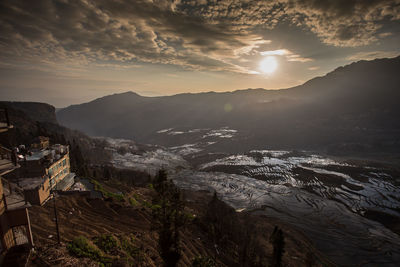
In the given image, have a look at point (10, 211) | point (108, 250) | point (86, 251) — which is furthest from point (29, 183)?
point (10, 211)

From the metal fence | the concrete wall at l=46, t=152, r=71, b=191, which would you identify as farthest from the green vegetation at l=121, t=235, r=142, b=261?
the concrete wall at l=46, t=152, r=71, b=191

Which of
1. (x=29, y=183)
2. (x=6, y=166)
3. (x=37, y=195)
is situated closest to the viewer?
(x=6, y=166)

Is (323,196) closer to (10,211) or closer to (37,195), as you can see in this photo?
(37,195)

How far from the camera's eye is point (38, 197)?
119 feet

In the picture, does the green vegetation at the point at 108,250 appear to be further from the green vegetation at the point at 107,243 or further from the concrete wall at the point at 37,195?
the concrete wall at the point at 37,195

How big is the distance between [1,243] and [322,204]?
129902 millimetres

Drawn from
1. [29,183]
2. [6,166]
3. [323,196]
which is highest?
[6,166]

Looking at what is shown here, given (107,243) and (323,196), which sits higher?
(107,243)

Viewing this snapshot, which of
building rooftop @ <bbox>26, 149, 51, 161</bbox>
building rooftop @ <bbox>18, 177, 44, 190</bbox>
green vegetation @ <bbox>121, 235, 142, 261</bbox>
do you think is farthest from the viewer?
building rooftop @ <bbox>26, 149, 51, 161</bbox>

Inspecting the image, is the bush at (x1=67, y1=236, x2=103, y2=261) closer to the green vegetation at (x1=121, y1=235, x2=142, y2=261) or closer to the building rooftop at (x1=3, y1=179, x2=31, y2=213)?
the green vegetation at (x1=121, y1=235, x2=142, y2=261)

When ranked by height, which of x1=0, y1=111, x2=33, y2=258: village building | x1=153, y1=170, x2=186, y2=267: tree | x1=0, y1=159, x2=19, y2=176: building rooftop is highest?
x1=0, y1=159, x2=19, y2=176: building rooftop

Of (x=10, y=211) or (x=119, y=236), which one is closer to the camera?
(x=10, y=211)

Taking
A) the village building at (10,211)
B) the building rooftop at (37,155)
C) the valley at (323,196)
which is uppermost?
the village building at (10,211)

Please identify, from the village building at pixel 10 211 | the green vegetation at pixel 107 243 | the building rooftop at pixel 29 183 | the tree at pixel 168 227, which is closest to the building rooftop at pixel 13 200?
the village building at pixel 10 211
